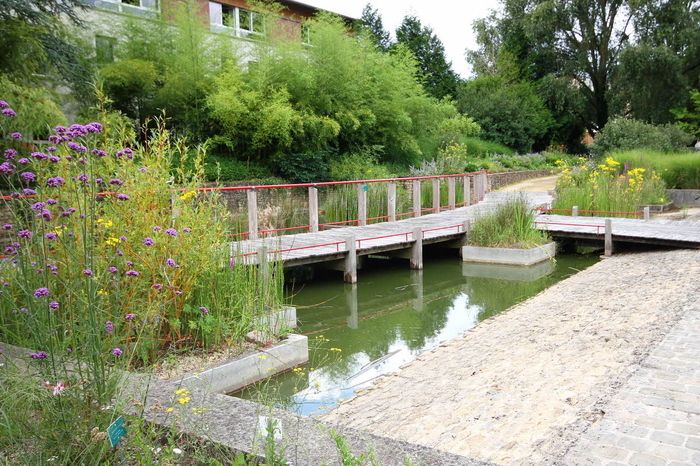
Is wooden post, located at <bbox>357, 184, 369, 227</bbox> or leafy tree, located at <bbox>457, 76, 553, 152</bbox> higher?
leafy tree, located at <bbox>457, 76, 553, 152</bbox>

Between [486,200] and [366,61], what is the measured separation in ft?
20.9

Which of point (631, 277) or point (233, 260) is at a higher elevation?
point (233, 260)

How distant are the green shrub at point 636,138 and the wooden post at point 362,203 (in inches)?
518

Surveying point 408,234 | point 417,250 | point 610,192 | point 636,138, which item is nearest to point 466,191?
point 610,192

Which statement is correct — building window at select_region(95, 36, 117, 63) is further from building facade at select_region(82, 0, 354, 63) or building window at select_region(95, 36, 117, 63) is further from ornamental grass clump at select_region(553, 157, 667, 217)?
ornamental grass clump at select_region(553, 157, 667, 217)

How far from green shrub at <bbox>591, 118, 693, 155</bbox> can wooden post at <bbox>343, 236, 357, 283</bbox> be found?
15.7 meters

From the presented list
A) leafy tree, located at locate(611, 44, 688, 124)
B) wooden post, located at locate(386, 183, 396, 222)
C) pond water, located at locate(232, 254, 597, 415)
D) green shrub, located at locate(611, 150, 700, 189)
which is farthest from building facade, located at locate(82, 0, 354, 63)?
leafy tree, located at locate(611, 44, 688, 124)

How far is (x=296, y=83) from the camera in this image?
61.7ft

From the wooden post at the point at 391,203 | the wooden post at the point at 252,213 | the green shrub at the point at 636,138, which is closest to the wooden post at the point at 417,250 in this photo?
the wooden post at the point at 391,203

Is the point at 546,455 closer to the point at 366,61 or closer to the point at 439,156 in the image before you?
the point at 366,61

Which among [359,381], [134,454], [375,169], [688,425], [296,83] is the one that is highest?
[296,83]

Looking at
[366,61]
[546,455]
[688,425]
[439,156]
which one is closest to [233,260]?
[546,455]

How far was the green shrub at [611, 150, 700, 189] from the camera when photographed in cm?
1919

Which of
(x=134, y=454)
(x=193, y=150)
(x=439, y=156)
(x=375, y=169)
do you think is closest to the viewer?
(x=134, y=454)
